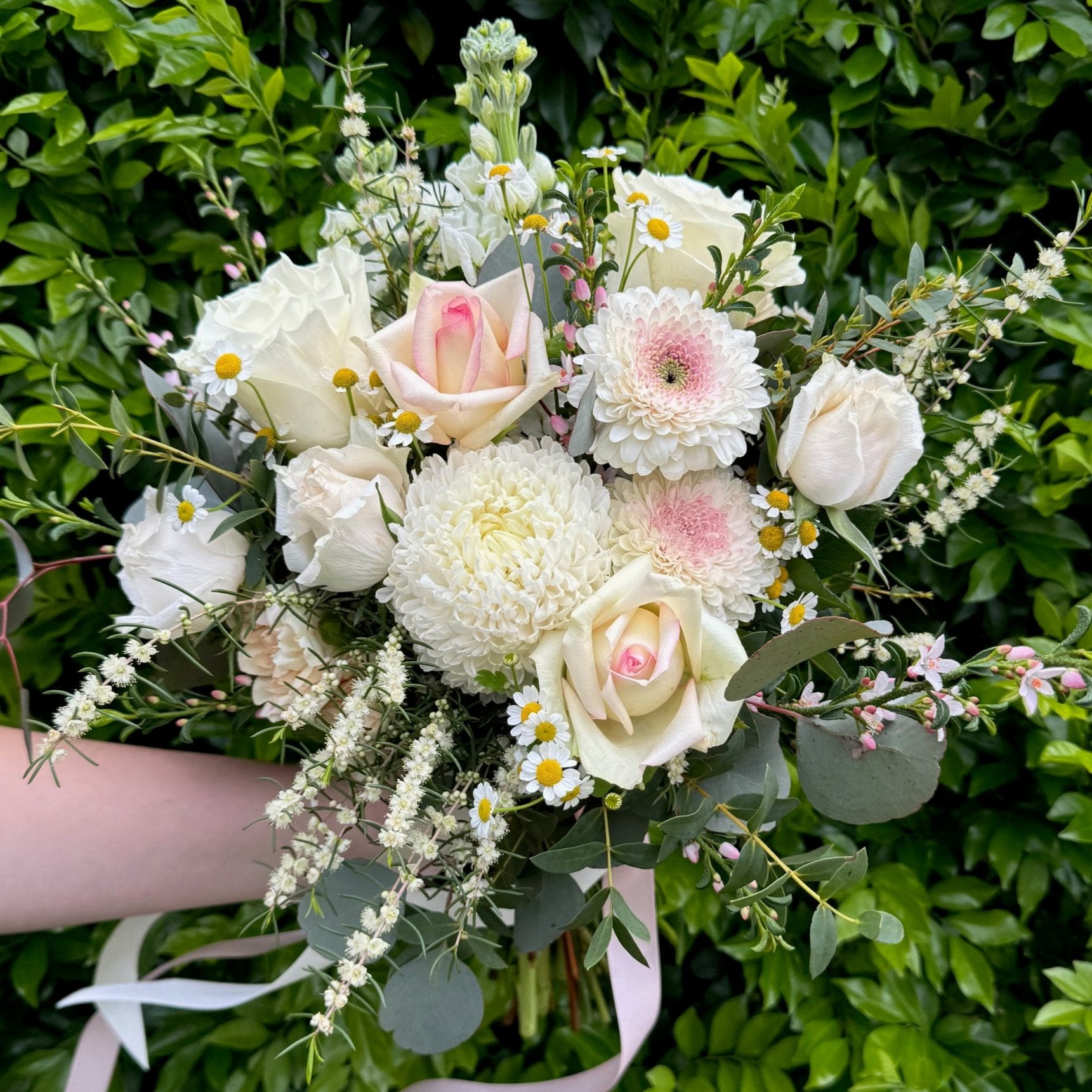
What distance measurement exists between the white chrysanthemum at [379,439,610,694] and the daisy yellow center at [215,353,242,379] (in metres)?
0.14

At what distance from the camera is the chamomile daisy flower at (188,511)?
58cm

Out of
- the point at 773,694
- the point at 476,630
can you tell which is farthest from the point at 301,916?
the point at 773,694

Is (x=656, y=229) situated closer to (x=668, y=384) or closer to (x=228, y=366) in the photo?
(x=668, y=384)

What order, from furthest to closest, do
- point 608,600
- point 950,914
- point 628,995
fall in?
point 950,914 < point 628,995 < point 608,600

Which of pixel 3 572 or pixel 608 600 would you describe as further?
pixel 3 572

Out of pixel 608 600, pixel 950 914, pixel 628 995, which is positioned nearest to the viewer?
pixel 608 600

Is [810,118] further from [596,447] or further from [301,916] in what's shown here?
[301,916]

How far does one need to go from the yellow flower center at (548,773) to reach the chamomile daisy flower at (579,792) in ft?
0.03

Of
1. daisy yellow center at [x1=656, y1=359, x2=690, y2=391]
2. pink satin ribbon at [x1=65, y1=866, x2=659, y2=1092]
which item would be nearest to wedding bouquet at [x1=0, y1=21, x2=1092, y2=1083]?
daisy yellow center at [x1=656, y1=359, x2=690, y2=391]

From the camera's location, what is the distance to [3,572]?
896mm

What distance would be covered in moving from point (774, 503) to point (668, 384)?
99 mm

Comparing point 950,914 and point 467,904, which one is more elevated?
point 467,904

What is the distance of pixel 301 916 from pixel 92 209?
749mm

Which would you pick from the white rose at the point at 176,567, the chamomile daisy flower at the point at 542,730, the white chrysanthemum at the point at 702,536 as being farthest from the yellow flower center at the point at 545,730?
the white rose at the point at 176,567
